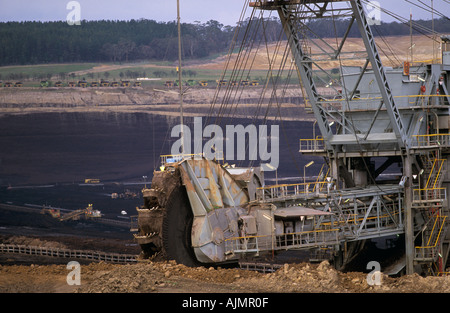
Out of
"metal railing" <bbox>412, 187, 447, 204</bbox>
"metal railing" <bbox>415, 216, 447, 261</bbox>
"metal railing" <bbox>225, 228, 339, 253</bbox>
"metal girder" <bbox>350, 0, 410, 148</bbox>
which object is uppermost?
"metal girder" <bbox>350, 0, 410, 148</bbox>

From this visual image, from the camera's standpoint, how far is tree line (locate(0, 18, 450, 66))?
360ft

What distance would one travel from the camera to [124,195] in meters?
61.4

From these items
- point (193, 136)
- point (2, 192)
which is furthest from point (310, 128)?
point (2, 192)

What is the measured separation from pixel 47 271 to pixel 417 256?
16623mm

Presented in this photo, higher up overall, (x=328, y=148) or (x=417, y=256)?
(x=328, y=148)

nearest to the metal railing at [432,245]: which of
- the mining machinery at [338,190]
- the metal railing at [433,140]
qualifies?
the mining machinery at [338,190]

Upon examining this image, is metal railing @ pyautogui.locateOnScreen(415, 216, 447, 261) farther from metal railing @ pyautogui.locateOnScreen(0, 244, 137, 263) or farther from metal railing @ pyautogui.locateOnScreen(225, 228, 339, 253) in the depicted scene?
metal railing @ pyautogui.locateOnScreen(0, 244, 137, 263)

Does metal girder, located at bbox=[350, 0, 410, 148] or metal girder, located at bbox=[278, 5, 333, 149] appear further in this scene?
metal girder, located at bbox=[278, 5, 333, 149]

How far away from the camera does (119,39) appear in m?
126

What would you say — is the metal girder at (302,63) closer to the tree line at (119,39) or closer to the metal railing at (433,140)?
the metal railing at (433,140)

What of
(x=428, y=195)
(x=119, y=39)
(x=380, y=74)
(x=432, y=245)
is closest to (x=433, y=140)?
(x=428, y=195)

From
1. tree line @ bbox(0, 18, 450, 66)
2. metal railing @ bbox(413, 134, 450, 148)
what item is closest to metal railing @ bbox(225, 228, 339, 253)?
metal railing @ bbox(413, 134, 450, 148)

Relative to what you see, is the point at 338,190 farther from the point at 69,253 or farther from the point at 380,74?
the point at 69,253

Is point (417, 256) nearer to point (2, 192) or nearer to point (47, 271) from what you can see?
point (47, 271)
